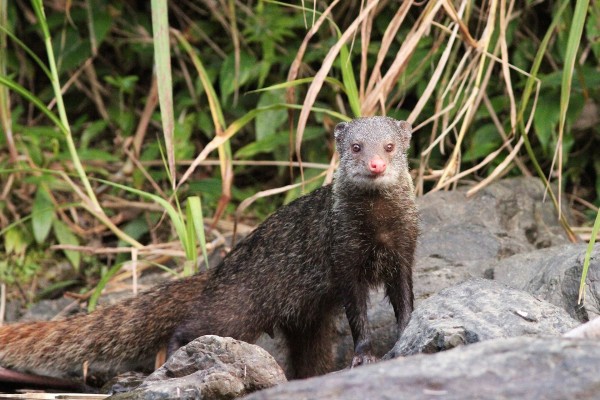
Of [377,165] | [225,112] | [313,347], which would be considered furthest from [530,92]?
[225,112]

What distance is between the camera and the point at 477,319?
2889mm

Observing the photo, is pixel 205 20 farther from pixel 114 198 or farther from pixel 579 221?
pixel 579 221

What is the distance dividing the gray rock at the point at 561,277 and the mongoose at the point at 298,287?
0.43m

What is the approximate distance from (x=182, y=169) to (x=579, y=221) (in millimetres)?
2205

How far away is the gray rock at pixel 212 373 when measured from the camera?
2.86m

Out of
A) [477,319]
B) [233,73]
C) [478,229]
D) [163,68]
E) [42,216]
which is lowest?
[477,319]

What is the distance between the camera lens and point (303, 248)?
12.5 feet

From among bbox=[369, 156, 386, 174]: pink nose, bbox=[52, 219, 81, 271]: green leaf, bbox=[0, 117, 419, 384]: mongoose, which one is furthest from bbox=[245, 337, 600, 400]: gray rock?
bbox=[52, 219, 81, 271]: green leaf

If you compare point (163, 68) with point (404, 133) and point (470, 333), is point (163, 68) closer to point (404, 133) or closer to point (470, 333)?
point (404, 133)

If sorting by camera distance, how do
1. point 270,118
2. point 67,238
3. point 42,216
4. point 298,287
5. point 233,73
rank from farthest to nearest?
point 233,73 → point 270,118 → point 67,238 → point 42,216 → point 298,287

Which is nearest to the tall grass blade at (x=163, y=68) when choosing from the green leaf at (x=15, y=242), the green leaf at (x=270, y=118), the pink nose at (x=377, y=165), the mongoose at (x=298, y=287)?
the mongoose at (x=298, y=287)

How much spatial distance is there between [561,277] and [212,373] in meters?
1.26

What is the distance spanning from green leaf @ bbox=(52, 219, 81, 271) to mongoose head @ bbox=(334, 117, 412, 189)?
1.95m

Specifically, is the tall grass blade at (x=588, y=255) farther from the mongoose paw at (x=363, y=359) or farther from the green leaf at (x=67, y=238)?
the green leaf at (x=67, y=238)
